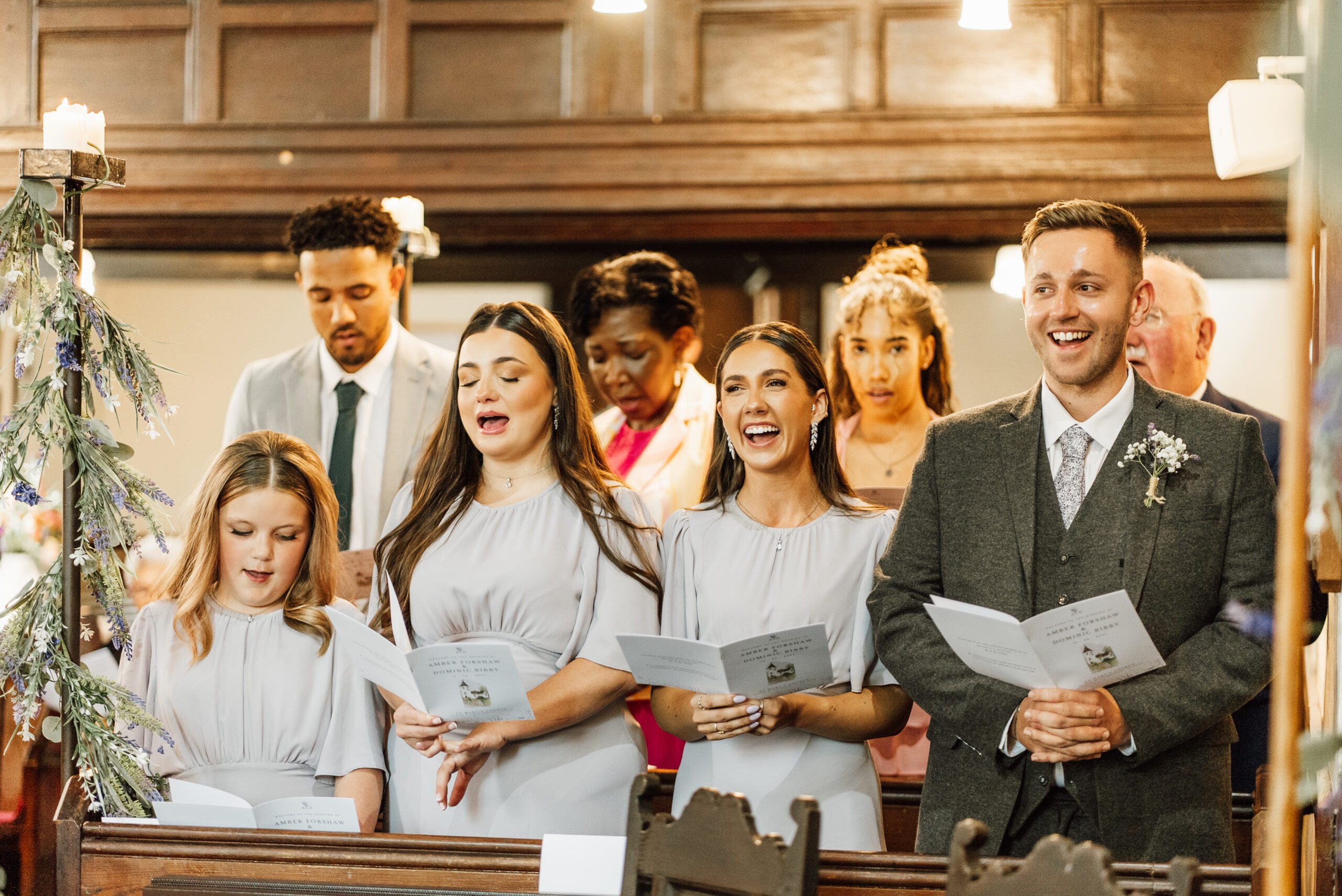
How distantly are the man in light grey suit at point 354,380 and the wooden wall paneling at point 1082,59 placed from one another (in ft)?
8.33

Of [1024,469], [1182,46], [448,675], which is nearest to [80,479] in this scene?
[448,675]

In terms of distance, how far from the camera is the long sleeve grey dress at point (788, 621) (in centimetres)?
252

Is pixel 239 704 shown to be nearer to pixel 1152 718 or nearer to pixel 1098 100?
pixel 1152 718

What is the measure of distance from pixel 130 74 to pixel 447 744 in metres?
3.74

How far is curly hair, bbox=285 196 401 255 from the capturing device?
3.67m

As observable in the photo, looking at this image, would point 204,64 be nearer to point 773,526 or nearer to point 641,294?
point 641,294

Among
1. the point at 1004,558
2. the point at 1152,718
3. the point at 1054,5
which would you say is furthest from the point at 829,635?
the point at 1054,5

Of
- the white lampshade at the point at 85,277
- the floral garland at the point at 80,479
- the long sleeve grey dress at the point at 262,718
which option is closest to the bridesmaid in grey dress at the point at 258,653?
the long sleeve grey dress at the point at 262,718

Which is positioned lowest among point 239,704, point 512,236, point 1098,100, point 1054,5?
point 239,704

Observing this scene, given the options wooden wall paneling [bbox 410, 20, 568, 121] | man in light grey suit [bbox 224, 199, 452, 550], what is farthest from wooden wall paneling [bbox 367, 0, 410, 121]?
man in light grey suit [bbox 224, 199, 452, 550]

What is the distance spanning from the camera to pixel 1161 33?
4.89m

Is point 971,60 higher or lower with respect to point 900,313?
higher

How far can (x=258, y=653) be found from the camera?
274 cm

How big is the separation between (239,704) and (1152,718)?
168 cm
